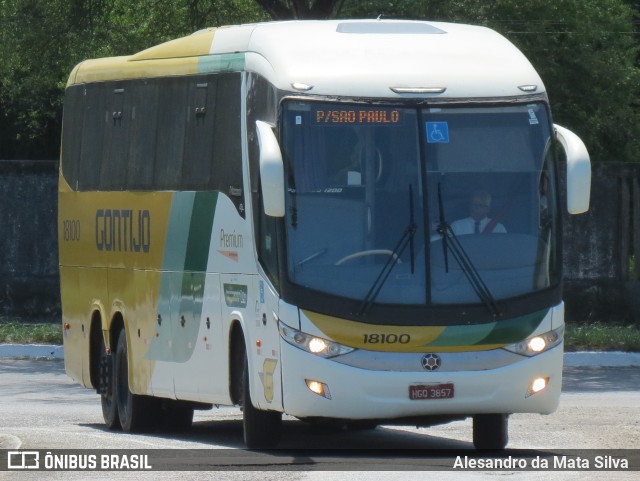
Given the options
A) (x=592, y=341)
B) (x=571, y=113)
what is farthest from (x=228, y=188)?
(x=571, y=113)

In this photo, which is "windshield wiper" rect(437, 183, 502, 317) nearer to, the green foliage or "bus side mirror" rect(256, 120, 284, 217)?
"bus side mirror" rect(256, 120, 284, 217)

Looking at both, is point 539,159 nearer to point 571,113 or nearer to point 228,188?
point 228,188

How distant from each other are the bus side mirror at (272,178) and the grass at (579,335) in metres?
11.2

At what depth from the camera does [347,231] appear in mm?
11445

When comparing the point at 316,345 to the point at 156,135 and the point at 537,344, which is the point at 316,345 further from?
the point at 156,135

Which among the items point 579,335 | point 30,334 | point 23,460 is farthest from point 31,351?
point 23,460

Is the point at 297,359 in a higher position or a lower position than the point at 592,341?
higher

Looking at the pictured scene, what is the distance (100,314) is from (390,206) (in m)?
5.33

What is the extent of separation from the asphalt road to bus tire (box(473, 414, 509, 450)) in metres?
0.23

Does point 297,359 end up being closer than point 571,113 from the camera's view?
Yes

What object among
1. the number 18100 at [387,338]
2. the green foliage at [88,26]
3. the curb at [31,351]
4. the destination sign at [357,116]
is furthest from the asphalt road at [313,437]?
the green foliage at [88,26]

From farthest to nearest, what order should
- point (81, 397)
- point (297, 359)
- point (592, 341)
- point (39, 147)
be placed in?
point (39, 147) < point (592, 341) < point (81, 397) < point (297, 359)

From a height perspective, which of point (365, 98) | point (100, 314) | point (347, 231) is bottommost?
point (100, 314)

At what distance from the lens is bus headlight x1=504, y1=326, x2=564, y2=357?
1146 centimetres
